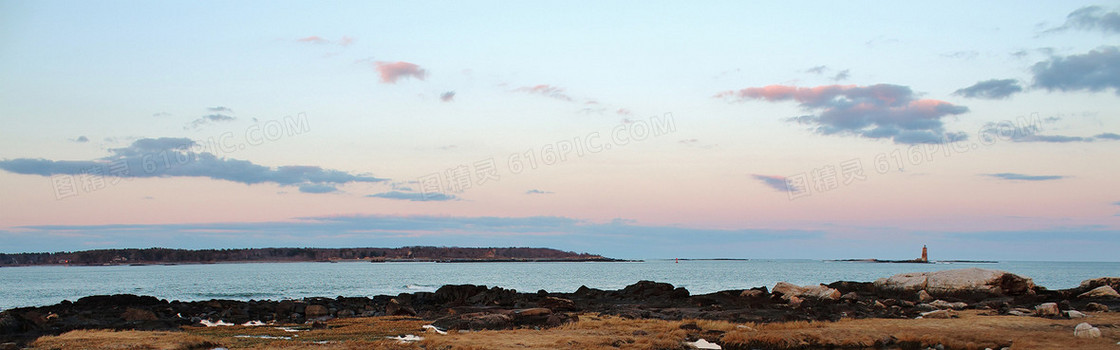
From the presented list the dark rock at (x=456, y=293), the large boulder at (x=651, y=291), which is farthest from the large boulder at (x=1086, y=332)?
the dark rock at (x=456, y=293)

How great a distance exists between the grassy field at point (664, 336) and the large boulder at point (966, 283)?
16022mm

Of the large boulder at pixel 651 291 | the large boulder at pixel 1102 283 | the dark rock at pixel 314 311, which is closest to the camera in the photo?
the dark rock at pixel 314 311

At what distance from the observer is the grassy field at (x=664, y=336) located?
27219mm

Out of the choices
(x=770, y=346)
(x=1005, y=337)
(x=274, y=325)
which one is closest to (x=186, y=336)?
(x=274, y=325)

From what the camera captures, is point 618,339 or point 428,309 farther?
point 428,309

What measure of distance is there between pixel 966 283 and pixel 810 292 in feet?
36.3

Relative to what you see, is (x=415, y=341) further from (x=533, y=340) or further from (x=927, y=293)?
(x=927, y=293)

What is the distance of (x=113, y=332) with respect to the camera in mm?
33125

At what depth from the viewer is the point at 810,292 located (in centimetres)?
5006

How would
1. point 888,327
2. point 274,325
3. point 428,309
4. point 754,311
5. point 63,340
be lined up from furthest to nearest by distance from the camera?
point 428,309, point 754,311, point 274,325, point 888,327, point 63,340

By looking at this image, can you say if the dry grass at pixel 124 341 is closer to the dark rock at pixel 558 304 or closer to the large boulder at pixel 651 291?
the dark rock at pixel 558 304

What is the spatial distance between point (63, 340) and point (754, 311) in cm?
3137

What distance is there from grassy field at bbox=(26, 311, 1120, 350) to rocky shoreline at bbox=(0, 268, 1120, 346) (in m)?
2.49

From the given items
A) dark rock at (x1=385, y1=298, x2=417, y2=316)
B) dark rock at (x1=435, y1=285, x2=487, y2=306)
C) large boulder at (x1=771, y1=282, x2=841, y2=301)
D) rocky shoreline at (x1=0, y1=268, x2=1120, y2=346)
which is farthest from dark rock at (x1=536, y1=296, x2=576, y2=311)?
large boulder at (x1=771, y1=282, x2=841, y2=301)
